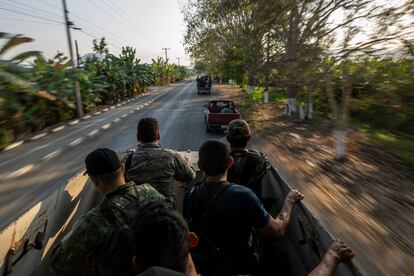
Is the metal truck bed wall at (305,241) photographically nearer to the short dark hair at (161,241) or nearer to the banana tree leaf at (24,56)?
the short dark hair at (161,241)

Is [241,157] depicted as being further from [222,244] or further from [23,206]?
[23,206]

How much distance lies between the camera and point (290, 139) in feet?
47.0

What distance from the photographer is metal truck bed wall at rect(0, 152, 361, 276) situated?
2.83 m

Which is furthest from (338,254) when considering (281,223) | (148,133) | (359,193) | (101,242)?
(359,193)

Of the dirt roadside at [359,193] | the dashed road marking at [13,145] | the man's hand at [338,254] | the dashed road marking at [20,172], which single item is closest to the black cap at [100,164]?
the man's hand at [338,254]

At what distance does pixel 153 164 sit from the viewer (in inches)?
158

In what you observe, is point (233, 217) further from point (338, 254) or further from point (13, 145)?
point (13, 145)

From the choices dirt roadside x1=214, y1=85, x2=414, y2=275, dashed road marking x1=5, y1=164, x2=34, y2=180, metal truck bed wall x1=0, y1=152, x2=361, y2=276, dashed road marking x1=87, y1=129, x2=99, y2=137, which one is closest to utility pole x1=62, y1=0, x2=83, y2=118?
dashed road marking x1=87, y1=129, x2=99, y2=137

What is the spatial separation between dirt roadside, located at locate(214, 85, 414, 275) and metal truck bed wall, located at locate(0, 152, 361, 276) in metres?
0.46

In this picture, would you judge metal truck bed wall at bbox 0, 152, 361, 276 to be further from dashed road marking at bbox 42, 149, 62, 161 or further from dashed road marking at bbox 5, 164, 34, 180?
dashed road marking at bbox 42, 149, 62, 161

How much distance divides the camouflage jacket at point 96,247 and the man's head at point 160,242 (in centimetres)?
72

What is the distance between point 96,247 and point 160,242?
96cm

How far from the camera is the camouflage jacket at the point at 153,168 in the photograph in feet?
13.1

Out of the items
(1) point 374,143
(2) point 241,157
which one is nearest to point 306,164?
(1) point 374,143
